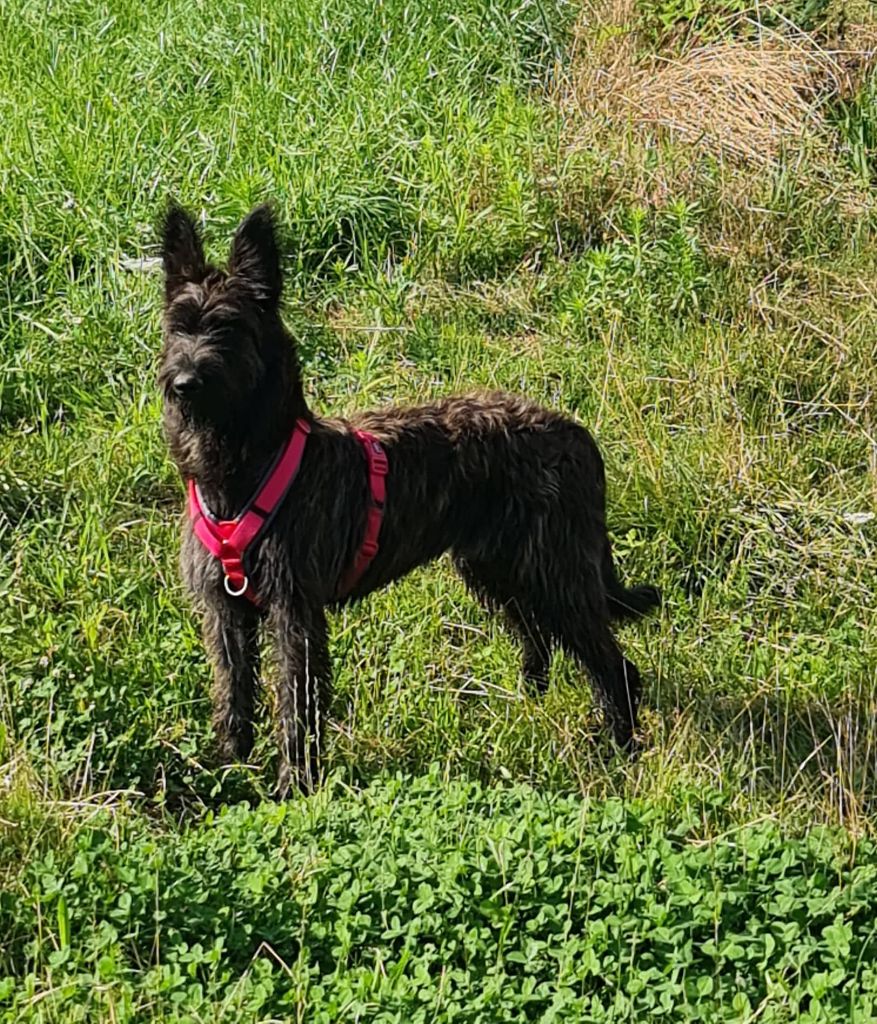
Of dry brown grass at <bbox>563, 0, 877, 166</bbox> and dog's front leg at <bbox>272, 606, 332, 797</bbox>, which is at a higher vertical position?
dry brown grass at <bbox>563, 0, 877, 166</bbox>

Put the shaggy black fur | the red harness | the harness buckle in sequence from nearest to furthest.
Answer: the shaggy black fur → the red harness → the harness buckle

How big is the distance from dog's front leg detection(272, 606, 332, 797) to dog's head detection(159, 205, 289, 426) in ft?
2.38

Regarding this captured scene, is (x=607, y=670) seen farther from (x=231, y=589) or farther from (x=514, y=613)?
(x=231, y=589)

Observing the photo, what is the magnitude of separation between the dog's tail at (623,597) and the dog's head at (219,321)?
5.48 feet

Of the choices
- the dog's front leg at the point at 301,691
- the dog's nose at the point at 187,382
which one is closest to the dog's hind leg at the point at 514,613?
the dog's front leg at the point at 301,691

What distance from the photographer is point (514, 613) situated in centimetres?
573

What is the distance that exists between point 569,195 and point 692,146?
0.87m

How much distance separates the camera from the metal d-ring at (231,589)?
482 centimetres

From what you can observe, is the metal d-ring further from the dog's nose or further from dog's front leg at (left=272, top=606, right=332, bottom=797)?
the dog's nose

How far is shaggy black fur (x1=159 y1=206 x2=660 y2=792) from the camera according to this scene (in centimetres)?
467

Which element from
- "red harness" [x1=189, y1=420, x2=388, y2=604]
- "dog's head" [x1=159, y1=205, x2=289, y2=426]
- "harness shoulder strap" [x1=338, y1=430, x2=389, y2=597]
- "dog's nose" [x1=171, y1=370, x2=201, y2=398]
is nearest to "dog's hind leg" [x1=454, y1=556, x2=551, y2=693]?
"harness shoulder strap" [x1=338, y1=430, x2=389, y2=597]

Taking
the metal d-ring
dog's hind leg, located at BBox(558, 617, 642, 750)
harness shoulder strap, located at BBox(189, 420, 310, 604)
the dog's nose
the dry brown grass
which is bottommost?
dog's hind leg, located at BBox(558, 617, 642, 750)

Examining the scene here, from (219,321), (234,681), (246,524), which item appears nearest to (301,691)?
(234,681)

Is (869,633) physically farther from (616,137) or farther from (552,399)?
(616,137)
